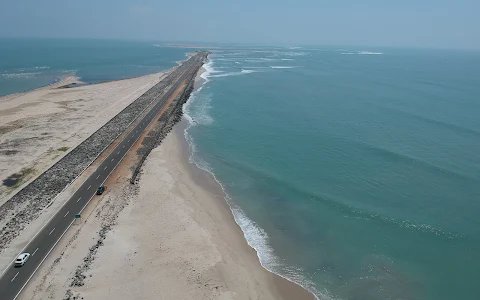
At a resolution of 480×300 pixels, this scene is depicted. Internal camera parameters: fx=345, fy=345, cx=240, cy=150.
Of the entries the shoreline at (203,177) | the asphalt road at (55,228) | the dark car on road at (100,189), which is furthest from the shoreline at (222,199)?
the dark car on road at (100,189)

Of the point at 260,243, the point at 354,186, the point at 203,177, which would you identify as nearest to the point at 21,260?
the point at 260,243

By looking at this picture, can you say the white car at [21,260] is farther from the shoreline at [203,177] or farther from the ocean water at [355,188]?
the ocean water at [355,188]

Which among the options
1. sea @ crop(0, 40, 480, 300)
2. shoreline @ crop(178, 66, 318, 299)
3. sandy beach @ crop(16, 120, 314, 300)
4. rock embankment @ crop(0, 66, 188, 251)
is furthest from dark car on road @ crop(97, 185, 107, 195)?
sea @ crop(0, 40, 480, 300)

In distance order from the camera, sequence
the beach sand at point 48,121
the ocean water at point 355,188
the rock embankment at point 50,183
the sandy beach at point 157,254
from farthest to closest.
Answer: the beach sand at point 48,121, the rock embankment at point 50,183, the ocean water at point 355,188, the sandy beach at point 157,254

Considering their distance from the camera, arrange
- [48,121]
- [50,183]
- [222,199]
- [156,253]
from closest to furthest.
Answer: [156,253]
[222,199]
[50,183]
[48,121]

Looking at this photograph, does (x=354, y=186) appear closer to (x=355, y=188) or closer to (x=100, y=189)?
(x=355, y=188)

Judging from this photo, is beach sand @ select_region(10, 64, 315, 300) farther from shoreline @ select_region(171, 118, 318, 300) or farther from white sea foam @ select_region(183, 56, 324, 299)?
white sea foam @ select_region(183, 56, 324, 299)

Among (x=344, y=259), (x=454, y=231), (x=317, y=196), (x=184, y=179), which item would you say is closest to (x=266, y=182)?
(x=317, y=196)

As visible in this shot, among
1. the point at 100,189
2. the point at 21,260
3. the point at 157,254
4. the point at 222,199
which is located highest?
the point at 100,189
